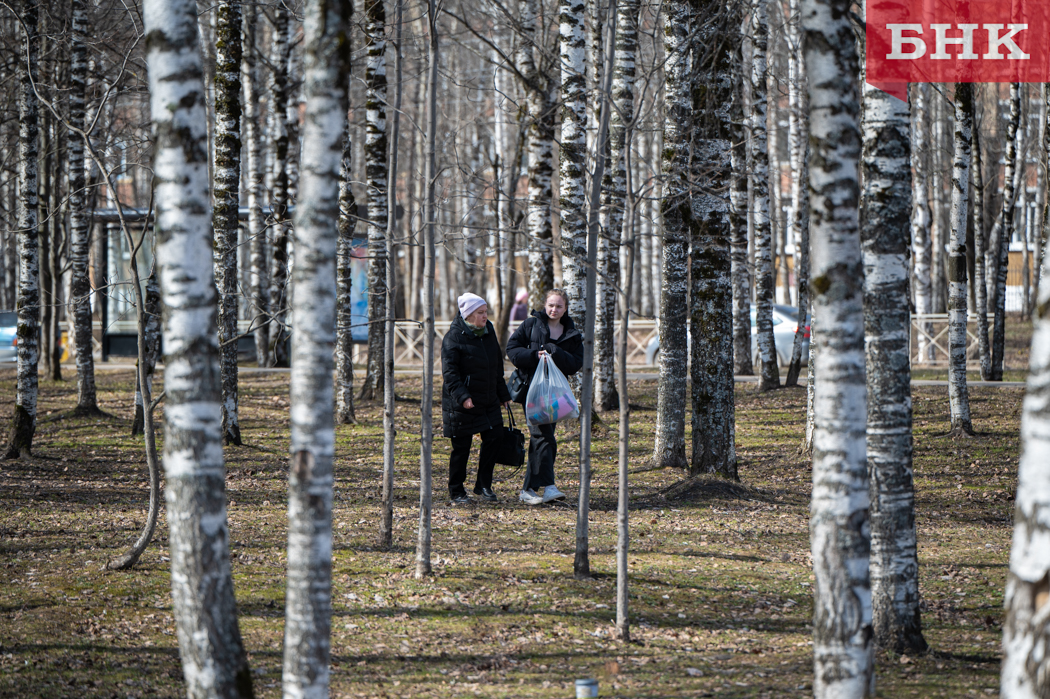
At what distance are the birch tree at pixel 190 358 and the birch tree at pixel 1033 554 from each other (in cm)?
278

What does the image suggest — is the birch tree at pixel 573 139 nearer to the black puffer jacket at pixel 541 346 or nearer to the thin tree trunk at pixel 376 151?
the thin tree trunk at pixel 376 151

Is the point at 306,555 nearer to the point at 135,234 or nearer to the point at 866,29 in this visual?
the point at 866,29

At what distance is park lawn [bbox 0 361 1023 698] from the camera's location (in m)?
5.10

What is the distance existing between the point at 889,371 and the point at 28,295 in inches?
364

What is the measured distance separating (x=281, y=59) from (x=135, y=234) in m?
6.98

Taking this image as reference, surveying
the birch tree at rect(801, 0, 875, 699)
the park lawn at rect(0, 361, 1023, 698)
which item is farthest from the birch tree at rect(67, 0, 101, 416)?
the birch tree at rect(801, 0, 875, 699)

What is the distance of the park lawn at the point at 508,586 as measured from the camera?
5098 mm

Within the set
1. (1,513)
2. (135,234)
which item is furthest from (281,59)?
(1,513)

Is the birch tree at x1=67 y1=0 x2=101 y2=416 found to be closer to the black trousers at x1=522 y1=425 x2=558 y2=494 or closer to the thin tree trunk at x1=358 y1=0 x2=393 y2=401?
the thin tree trunk at x1=358 y1=0 x2=393 y2=401

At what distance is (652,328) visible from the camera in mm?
23359

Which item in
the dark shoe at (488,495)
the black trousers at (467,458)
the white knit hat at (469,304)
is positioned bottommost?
the dark shoe at (488,495)

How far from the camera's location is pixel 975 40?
1471cm

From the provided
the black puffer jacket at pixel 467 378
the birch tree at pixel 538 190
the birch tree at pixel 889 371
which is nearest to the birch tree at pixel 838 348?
the birch tree at pixel 889 371

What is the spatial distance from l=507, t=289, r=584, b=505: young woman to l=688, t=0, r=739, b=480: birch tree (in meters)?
1.33
